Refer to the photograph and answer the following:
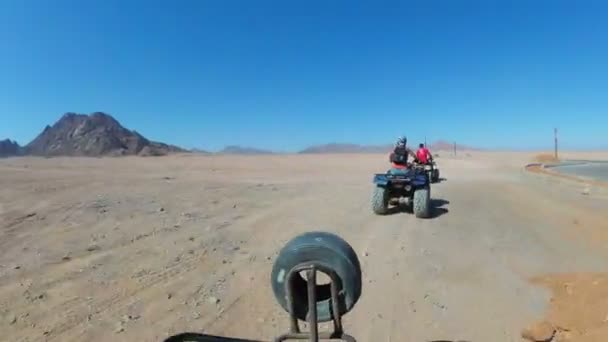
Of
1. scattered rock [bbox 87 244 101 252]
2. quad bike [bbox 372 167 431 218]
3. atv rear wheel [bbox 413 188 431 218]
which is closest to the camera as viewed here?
scattered rock [bbox 87 244 101 252]

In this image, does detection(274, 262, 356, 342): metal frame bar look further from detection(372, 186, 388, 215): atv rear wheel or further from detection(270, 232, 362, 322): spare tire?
detection(372, 186, 388, 215): atv rear wheel

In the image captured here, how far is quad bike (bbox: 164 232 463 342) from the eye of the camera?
2.50 m

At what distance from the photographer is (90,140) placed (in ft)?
282

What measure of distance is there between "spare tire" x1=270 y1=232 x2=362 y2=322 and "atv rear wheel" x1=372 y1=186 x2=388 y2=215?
318 inches

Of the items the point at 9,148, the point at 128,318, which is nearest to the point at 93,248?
the point at 128,318

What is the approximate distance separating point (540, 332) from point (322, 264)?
2854mm

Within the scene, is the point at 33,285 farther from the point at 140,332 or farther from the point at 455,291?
the point at 455,291

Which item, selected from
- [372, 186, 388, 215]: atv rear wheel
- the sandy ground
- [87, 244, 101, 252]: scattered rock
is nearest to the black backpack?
[372, 186, 388, 215]: atv rear wheel

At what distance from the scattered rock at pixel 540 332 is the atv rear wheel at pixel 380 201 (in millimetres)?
6341

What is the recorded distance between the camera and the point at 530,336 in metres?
4.19

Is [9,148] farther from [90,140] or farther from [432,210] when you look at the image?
[432,210]

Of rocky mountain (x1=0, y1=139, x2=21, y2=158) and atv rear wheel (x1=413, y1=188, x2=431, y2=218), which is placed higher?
rocky mountain (x1=0, y1=139, x2=21, y2=158)

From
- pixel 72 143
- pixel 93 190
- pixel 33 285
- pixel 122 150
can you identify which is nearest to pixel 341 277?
pixel 33 285

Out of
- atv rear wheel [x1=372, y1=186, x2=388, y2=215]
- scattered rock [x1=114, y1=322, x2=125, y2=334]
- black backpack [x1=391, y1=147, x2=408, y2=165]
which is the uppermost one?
black backpack [x1=391, y1=147, x2=408, y2=165]
